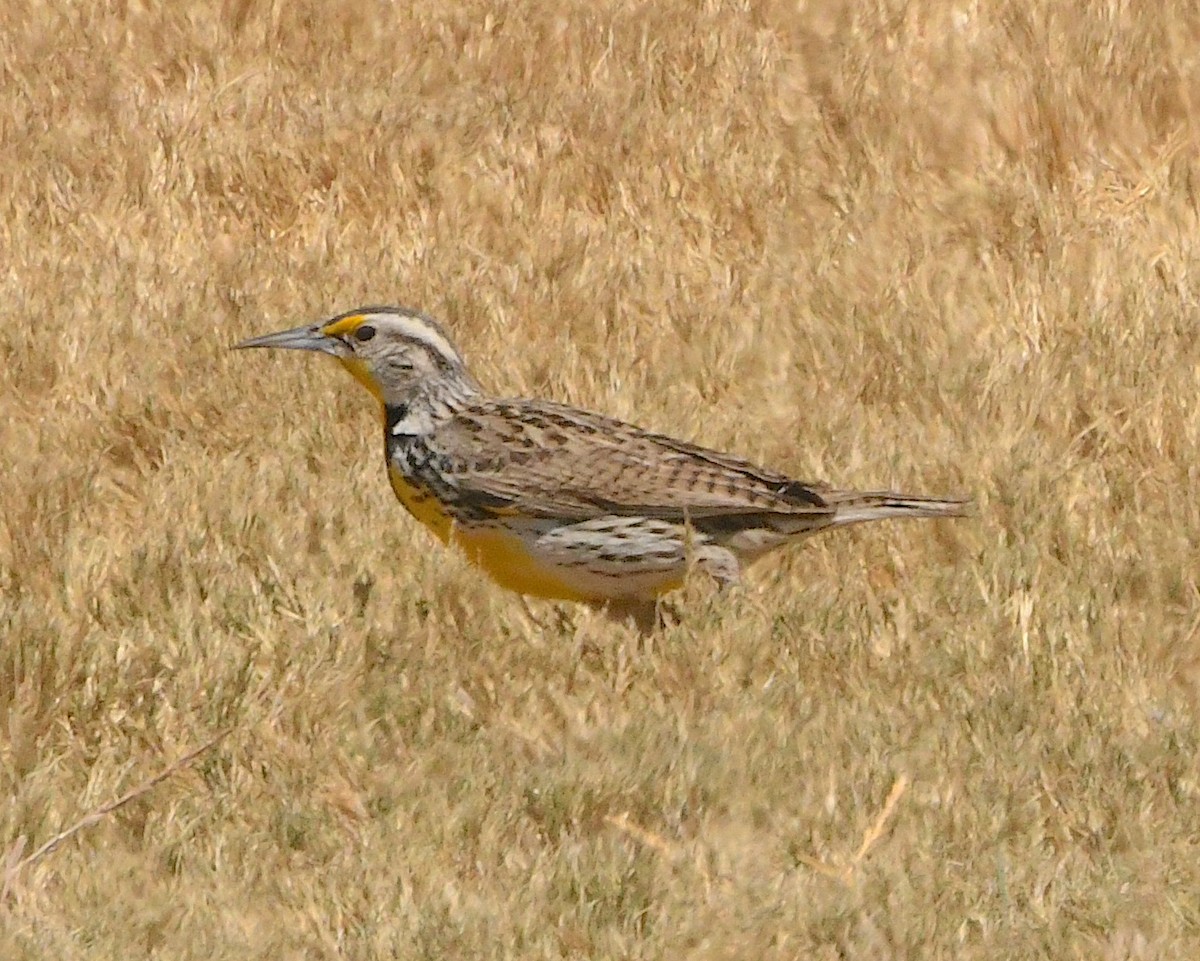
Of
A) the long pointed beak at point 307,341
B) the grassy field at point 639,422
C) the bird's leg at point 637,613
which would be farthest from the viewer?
the long pointed beak at point 307,341

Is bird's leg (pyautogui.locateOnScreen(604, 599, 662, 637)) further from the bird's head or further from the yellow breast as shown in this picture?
the bird's head

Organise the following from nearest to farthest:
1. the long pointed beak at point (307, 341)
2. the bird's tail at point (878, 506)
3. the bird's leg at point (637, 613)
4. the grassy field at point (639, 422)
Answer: the grassy field at point (639, 422)
the bird's leg at point (637, 613)
the bird's tail at point (878, 506)
the long pointed beak at point (307, 341)

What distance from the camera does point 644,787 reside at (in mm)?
5176

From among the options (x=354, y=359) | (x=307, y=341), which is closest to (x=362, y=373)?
(x=354, y=359)

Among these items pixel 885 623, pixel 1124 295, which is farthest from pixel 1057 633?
pixel 1124 295

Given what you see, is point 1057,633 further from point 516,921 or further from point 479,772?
point 516,921

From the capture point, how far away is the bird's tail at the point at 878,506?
6.52 meters

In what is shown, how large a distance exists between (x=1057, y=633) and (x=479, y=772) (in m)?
1.48

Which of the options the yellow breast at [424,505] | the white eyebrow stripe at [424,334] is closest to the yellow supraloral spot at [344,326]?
the white eyebrow stripe at [424,334]

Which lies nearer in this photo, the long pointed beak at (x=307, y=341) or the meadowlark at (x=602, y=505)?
the meadowlark at (x=602, y=505)

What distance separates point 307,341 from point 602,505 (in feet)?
3.72

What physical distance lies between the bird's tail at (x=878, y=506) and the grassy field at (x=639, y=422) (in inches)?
7.0

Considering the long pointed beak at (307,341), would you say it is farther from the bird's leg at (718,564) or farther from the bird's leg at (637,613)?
the bird's leg at (718,564)

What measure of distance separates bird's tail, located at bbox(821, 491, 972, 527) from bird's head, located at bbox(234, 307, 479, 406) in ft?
4.05
